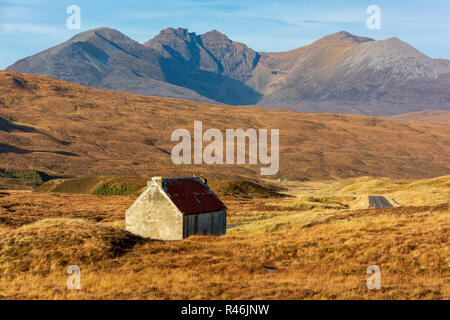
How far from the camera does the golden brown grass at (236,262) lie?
20.2 metres

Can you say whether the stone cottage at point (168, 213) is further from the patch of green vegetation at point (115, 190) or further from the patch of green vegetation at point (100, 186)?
the patch of green vegetation at point (115, 190)

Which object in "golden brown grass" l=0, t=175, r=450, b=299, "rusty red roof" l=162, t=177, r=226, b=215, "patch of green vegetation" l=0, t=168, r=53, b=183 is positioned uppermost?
"rusty red roof" l=162, t=177, r=226, b=215

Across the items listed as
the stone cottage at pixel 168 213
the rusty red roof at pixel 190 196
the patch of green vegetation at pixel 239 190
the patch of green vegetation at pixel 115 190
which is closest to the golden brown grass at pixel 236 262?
the stone cottage at pixel 168 213

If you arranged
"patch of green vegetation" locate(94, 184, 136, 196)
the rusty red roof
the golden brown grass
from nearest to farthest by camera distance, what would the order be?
the golden brown grass
the rusty red roof
"patch of green vegetation" locate(94, 184, 136, 196)

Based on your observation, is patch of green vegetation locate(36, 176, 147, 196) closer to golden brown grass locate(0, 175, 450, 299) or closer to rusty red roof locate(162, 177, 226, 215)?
rusty red roof locate(162, 177, 226, 215)

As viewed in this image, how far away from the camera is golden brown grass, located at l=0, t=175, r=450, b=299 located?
2022cm

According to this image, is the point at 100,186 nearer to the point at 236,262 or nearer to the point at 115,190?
the point at 115,190

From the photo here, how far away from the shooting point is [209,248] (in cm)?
3262

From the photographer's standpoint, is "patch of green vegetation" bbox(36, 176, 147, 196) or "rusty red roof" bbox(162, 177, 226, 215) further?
"patch of green vegetation" bbox(36, 176, 147, 196)

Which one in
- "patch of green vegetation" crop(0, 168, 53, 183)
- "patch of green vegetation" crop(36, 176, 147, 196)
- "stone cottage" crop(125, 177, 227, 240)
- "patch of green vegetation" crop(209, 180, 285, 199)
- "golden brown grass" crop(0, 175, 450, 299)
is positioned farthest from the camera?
"patch of green vegetation" crop(0, 168, 53, 183)

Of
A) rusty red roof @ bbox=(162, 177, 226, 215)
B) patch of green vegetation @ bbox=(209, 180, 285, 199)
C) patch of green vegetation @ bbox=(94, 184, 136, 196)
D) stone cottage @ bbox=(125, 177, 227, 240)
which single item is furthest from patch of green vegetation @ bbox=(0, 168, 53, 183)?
stone cottage @ bbox=(125, 177, 227, 240)

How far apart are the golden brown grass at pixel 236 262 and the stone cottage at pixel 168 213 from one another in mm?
3359
